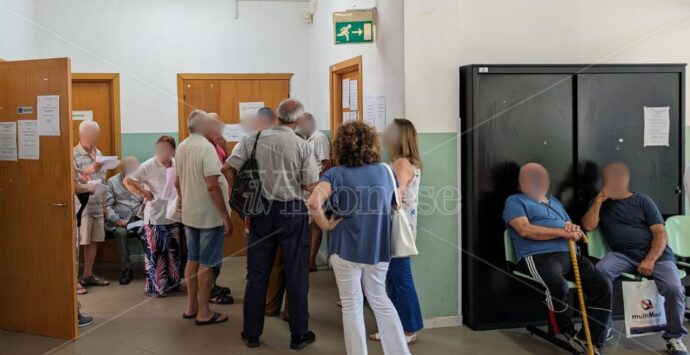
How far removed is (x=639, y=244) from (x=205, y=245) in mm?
2857

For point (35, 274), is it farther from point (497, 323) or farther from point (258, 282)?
point (497, 323)

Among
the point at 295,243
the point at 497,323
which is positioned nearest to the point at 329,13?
the point at 295,243

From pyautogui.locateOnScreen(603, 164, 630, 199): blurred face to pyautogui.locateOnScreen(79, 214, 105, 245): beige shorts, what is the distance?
4338 mm

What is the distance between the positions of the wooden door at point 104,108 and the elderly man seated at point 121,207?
13.1 inches

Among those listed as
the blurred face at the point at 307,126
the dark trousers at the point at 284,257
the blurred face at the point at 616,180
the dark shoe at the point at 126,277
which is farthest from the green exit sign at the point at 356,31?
the dark shoe at the point at 126,277

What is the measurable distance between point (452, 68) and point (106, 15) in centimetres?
406

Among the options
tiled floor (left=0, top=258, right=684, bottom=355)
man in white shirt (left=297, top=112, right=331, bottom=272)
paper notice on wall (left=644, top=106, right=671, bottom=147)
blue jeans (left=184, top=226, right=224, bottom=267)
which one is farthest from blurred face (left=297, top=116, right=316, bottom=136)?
paper notice on wall (left=644, top=106, right=671, bottom=147)

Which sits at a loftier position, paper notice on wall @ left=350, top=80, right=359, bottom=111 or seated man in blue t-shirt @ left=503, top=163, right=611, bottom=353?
paper notice on wall @ left=350, top=80, right=359, bottom=111

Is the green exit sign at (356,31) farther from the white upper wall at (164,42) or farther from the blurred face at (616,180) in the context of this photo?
the white upper wall at (164,42)

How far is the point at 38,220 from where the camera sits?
4.18 meters

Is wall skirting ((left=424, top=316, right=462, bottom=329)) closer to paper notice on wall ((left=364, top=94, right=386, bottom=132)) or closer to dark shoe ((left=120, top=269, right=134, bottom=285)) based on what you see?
paper notice on wall ((left=364, top=94, right=386, bottom=132))

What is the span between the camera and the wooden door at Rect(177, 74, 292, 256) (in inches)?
265

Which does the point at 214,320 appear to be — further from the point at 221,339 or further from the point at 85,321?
the point at 85,321

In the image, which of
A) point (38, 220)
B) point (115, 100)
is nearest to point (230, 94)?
point (115, 100)
